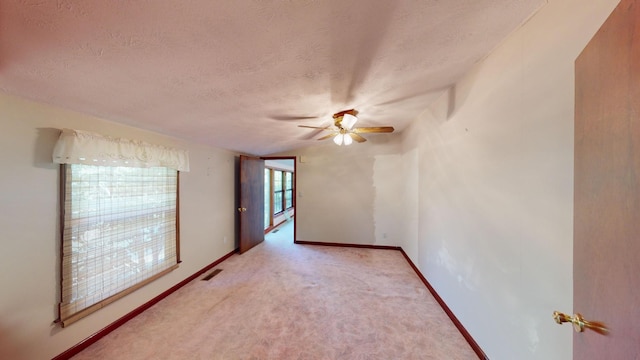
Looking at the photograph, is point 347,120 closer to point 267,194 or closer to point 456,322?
point 456,322

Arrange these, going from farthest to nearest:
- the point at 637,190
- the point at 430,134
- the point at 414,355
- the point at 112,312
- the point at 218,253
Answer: the point at 218,253 < the point at 430,134 < the point at 112,312 < the point at 414,355 < the point at 637,190

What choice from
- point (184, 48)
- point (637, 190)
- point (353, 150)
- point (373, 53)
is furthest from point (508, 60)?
point (353, 150)

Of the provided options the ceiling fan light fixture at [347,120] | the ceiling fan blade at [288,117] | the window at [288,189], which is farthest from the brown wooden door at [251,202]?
the window at [288,189]

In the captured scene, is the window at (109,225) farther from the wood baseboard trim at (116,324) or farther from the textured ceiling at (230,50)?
the textured ceiling at (230,50)

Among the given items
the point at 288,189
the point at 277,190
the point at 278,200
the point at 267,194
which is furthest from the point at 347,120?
the point at 288,189

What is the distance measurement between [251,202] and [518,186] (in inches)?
159

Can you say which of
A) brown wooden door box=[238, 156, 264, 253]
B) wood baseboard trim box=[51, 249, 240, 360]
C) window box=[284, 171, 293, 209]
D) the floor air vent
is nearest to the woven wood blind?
wood baseboard trim box=[51, 249, 240, 360]

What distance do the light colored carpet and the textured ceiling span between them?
1988mm

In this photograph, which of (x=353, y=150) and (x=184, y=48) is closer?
(x=184, y=48)

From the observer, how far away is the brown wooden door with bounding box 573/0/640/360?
558 mm

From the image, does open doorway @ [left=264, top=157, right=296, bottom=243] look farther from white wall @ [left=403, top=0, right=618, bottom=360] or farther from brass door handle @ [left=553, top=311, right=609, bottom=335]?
brass door handle @ [left=553, top=311, right=609, bottom=335]

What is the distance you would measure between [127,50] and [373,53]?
135cm

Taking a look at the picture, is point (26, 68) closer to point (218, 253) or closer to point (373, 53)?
point (373, 53)

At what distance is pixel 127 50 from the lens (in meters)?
1.06
